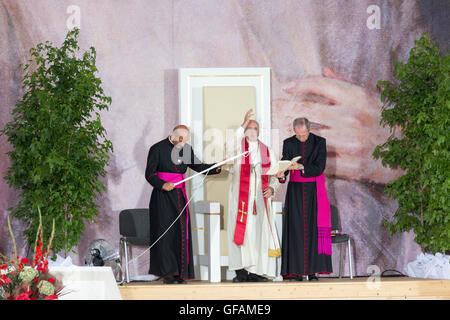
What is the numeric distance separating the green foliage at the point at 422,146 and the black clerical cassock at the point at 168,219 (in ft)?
7.10

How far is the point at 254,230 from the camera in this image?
581 centimetres

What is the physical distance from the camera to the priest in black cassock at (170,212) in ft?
18.6

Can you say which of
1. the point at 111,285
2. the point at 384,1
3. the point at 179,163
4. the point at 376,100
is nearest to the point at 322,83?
the point at 376,100

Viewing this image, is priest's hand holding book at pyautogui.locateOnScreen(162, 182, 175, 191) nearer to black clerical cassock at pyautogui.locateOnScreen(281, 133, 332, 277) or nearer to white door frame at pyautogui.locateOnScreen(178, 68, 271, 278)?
white door frame at pyautogui.locateOnScreen(178, 68, 271, 278)

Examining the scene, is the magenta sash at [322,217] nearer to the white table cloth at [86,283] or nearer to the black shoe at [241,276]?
the black shoe at [241,276]

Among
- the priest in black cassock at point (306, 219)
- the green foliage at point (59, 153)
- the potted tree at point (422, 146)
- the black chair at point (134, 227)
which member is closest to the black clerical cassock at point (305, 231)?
the priest in black cassock at point (306, 219)

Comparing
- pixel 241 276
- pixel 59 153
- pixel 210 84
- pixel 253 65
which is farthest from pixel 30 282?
pixel 253 65

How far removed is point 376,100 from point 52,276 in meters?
5.01

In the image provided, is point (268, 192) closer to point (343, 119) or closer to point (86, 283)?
point (343, 119)

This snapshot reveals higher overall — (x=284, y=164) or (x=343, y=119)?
(x=343, y=119)

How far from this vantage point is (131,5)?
22.6 feet

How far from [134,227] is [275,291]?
5.36 feet

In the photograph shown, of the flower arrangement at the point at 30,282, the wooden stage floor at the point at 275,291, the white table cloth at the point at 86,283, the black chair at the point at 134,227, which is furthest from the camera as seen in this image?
the black chair at the point at 134,227
